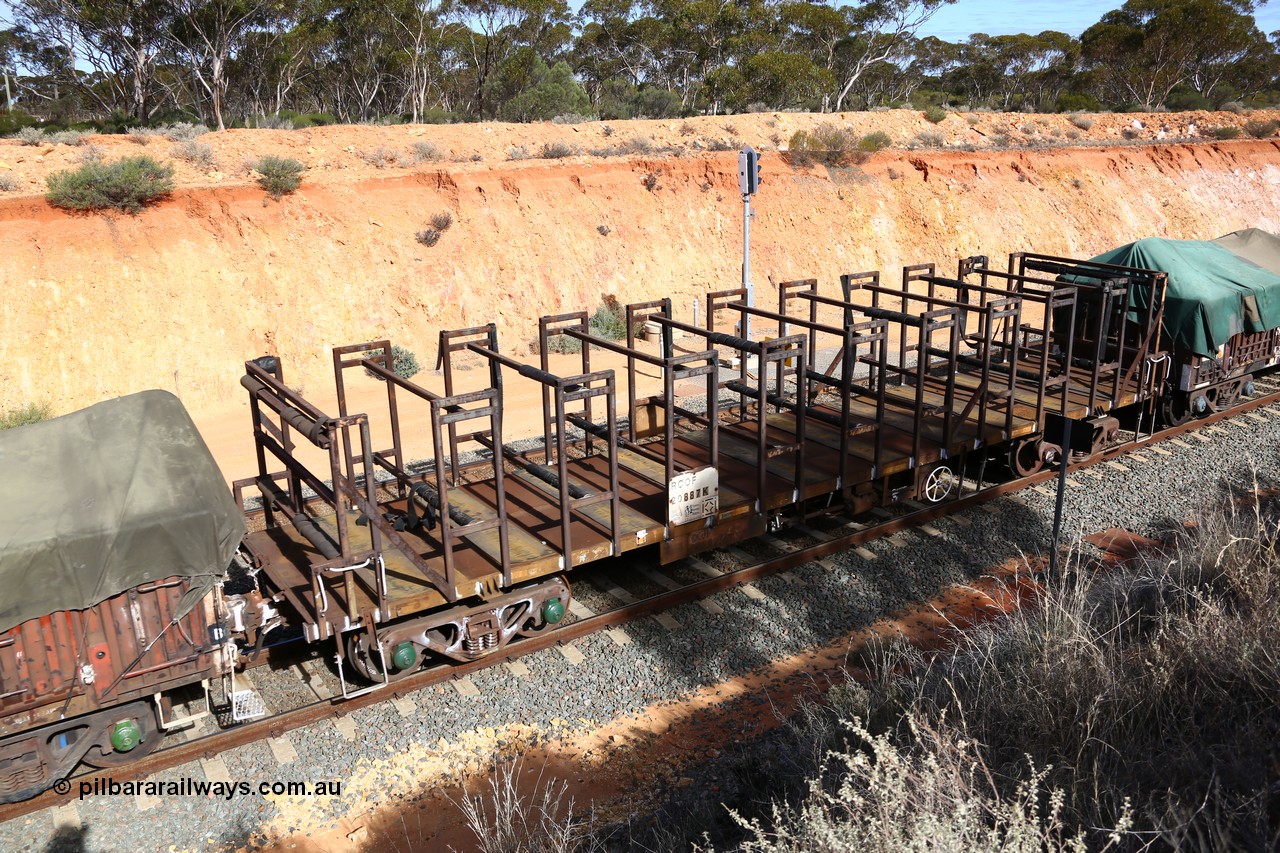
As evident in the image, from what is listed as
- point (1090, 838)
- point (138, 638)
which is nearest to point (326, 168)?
point (138, 638)

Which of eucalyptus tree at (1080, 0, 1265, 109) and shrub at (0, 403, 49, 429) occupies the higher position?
eucalyptus tree at (1080, 0, 1265, 109)

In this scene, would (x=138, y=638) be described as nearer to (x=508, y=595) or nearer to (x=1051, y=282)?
(x=508, y=595)

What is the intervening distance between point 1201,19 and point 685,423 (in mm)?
58038

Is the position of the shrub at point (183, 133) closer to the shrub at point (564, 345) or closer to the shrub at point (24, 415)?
the shrub at point (24, 415)

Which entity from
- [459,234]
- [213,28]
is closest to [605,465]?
[459,234]

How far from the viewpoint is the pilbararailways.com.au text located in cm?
734

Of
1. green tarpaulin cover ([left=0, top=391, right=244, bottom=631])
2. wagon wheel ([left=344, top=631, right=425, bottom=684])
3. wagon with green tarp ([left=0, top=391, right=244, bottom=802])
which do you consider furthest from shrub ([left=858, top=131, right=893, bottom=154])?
wagon with green tarp ([left=0, top=391, right=244, bottom=802])

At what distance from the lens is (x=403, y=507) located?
34.5 ft

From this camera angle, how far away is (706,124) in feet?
115

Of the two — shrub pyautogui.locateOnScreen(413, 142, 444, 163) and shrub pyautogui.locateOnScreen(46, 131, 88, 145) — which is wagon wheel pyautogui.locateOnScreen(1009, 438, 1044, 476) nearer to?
shrub pyautogui.locateOnScreen(413, 142, 444, 163)

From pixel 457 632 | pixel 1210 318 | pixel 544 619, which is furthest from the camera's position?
pixel 1210 318

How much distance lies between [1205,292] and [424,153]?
2075cm

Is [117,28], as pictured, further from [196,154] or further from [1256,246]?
[1256,246]

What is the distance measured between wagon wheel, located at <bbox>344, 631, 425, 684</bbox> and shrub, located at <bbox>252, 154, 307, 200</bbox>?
17.6 metres
